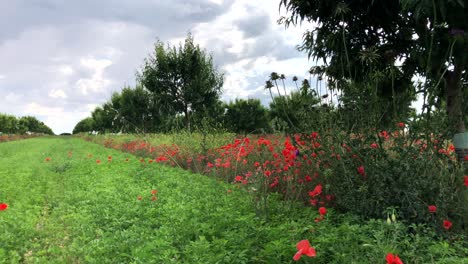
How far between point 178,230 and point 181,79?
Answer: 24109 mm

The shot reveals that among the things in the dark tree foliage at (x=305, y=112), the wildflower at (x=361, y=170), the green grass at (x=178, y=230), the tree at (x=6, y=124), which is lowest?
the green grass at (x=178, y=230)

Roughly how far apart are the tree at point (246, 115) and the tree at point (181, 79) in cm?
687

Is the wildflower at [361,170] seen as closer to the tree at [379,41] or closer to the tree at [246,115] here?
the tree at [379,41]

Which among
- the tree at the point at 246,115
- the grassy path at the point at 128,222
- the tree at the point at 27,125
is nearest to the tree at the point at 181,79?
the tree at the point at 246,115

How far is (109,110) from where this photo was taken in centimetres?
5022

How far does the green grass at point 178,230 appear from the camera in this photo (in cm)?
285

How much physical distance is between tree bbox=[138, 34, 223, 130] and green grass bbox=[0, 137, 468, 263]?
19.9 m

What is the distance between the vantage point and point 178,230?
3.87 metres

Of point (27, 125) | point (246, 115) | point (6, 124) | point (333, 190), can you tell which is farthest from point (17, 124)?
point (333, 190)

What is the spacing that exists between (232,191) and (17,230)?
3091 mm

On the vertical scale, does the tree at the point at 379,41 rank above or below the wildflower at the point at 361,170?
above

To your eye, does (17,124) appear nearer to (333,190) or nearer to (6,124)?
(6,124)

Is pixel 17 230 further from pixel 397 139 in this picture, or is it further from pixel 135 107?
pixel 135 107

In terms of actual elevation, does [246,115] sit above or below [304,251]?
above
